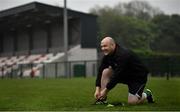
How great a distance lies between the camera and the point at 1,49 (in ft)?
208

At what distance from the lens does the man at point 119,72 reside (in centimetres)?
780

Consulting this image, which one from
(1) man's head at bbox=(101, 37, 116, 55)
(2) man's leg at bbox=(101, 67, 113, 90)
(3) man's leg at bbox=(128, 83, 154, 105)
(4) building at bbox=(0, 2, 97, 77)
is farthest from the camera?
(4) building at bbox=(0, 2, 97, 77)

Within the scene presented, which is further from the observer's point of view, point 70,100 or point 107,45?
point 70,100

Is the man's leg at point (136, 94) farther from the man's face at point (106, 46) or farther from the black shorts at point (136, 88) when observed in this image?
the man's face at point (106, 46)

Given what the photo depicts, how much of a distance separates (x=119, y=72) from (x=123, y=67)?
112 millimetres

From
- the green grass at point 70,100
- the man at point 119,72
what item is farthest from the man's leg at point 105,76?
the green grass at point 70,100

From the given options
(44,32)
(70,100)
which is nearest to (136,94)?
(70,100)

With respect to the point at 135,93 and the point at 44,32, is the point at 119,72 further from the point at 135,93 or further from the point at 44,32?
the point at 44,32

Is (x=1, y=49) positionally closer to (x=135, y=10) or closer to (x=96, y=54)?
(x=96, y=54)

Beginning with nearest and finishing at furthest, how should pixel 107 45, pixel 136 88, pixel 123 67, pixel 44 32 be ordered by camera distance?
pixel 107 45 → pixel 123 67 → pixel 136 88 → pixel 44 32

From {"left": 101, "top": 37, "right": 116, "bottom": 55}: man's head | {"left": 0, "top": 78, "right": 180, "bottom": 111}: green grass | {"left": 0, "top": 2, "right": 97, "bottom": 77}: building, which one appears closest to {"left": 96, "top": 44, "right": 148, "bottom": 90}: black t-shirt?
{"left": 101, "top": 37, "right": 116, "bottom": 55}: man's head

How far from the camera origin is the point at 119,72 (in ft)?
25.7

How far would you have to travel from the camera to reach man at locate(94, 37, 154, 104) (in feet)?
25.6

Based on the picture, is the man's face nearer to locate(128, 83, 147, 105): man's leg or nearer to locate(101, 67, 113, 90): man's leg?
locate(101, 67, 113, 90): man's leg
